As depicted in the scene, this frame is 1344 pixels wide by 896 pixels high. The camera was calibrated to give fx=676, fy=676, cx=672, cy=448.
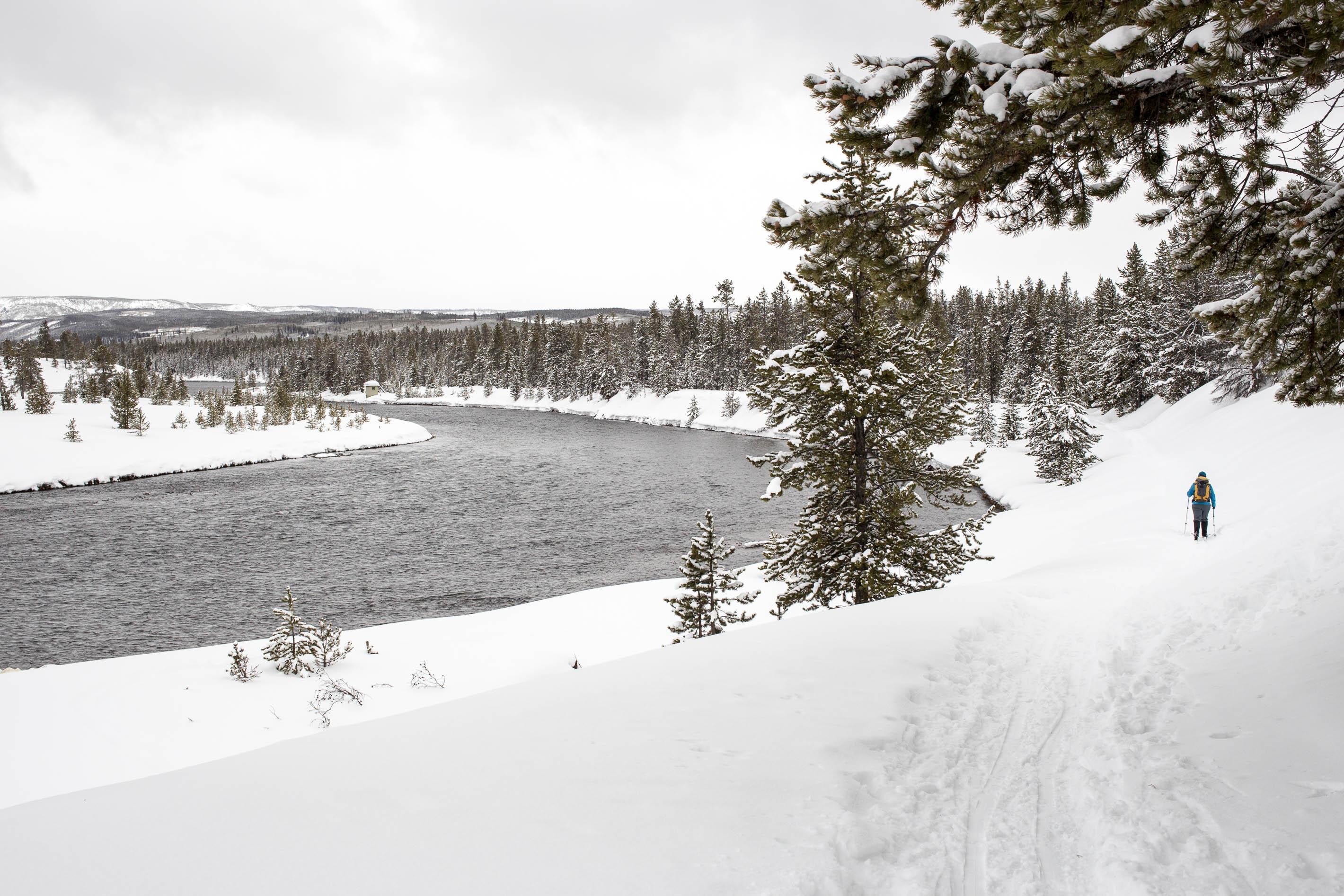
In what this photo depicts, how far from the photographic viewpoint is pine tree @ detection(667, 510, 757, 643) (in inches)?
562

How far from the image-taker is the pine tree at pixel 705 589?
1427 cm

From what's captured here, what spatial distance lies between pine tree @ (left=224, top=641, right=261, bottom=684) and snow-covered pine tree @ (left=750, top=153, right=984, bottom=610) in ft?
32.6

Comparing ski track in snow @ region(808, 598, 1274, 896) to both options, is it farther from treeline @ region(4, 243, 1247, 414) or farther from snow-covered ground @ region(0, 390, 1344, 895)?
treeline @ region(4, 243, 1247, 414)

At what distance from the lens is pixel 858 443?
1338 centimetres

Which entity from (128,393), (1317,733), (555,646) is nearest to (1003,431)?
(555,646)

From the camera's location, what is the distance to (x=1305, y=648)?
271 inches

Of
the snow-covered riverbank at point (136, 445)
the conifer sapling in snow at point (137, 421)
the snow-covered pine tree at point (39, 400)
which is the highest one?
the snow-covered pine tree at point (39, 400)

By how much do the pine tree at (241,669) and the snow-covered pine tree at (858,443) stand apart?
392 inches

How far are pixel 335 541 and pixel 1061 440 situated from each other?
119 ft

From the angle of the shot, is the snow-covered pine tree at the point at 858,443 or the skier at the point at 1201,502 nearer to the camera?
the snow-covered pine tree at the point at 858,443

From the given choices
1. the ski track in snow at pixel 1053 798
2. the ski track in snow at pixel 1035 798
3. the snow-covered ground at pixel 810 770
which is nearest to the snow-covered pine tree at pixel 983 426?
the snow-covered ground at pixel 810 770

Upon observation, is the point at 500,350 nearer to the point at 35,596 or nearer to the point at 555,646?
the point at 35,596

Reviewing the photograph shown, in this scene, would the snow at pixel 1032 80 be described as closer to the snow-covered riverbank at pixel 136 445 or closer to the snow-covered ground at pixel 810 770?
the snow-covered ground at pixel 810 770

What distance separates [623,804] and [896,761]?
7.14 feet
